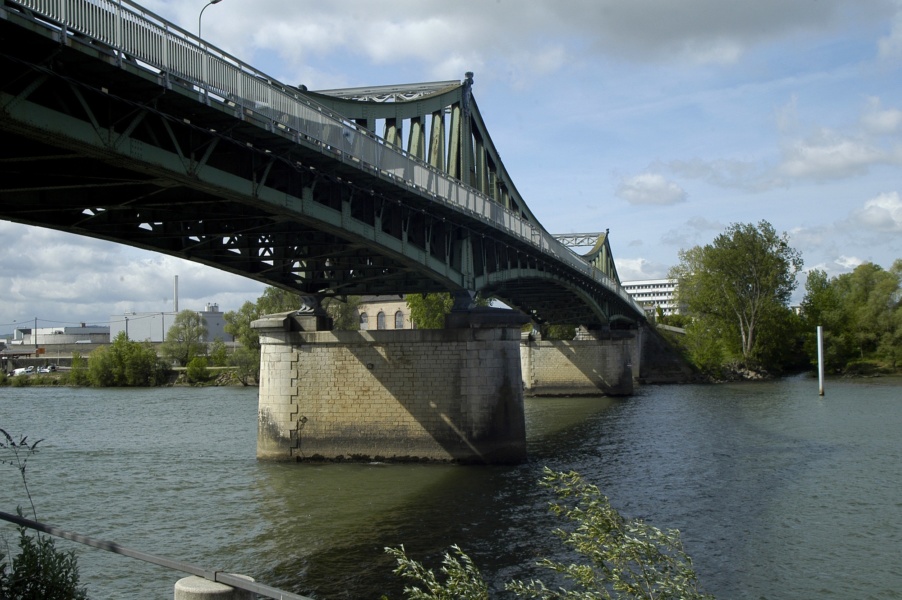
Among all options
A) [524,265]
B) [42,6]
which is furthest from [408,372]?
[42,6]

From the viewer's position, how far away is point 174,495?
75.9ft

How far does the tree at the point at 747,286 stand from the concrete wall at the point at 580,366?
1854 cm

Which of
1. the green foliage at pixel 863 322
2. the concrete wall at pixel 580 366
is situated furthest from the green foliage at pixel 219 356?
the green foliage at pixel 863 322

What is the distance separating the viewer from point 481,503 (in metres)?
21.5

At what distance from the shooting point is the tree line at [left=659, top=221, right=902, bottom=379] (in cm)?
7462

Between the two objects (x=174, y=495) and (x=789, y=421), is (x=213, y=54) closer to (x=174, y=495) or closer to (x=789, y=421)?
(x=174, y=495)

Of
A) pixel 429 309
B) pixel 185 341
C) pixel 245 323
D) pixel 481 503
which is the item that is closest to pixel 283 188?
pixel 481 503

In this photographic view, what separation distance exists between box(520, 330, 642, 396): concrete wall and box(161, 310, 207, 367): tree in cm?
4229

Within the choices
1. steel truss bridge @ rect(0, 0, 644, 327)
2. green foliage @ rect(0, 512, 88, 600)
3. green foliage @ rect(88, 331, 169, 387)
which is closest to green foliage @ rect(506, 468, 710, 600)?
green foliage @ rect(0, 512, 88, 600)

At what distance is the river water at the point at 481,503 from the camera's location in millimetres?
15805

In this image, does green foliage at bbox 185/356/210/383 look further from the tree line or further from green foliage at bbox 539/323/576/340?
the tree line

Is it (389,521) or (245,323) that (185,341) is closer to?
(245,323)

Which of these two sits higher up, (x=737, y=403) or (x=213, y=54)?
(x=213, y=54)

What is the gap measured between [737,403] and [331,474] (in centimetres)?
3128
